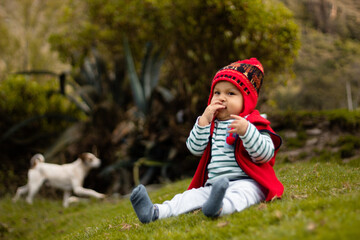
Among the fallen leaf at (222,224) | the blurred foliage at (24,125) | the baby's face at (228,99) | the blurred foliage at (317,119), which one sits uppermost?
the baby's face at (228,99)

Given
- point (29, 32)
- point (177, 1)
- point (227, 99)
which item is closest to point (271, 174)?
point (227, 99)

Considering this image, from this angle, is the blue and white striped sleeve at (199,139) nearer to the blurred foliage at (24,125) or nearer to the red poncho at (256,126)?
the red poncho at (256,126)

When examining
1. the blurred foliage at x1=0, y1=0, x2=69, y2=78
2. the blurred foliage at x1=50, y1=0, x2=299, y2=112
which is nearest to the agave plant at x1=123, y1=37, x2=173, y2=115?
the blurred foliage at x1=50, y1=0, x2=299, y2=112

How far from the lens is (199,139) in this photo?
9.66ft

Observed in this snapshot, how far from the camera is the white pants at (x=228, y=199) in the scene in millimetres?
2510

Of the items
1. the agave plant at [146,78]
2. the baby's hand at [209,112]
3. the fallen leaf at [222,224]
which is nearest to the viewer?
the fallen leaf at [222,224]

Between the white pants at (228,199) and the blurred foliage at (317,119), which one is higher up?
the white pants at (228,199)

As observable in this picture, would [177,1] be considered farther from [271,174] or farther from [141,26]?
[271,174]

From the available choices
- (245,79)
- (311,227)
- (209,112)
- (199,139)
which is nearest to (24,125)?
(199,139)

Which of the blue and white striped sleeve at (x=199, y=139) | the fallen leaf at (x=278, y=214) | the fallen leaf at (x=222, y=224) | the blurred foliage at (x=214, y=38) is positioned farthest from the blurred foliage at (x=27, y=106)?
the fallen leaf at (x=278, y=214)

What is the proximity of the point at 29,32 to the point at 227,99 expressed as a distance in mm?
17437

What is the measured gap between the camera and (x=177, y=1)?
25.2 ft

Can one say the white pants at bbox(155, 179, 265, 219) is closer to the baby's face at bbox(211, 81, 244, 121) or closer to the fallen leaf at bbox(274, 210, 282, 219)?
the fallen leaf at bbox(274, 210, 282, 219)

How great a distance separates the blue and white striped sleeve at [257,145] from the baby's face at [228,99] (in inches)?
14.5
